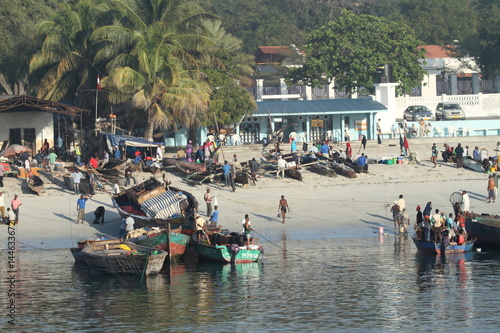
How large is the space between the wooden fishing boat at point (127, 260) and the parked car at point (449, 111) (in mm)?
38774

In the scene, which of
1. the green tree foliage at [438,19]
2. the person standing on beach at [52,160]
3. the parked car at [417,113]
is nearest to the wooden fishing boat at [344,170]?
the person standing on beach at [52,160]

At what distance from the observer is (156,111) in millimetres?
51156

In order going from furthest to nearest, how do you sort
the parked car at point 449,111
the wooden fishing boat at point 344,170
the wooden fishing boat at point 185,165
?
the parked car at point 449,111, the wooden fishing boat at point 344,170, the wooden fishing boat at point 185,165

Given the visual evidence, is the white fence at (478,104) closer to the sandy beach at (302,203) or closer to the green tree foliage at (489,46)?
the green tree foliage at (489,46)

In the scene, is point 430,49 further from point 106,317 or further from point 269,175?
point 106,317

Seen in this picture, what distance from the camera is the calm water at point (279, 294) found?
25297 mm

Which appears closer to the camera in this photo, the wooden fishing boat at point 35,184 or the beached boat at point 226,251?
the beached boat at point 226,251

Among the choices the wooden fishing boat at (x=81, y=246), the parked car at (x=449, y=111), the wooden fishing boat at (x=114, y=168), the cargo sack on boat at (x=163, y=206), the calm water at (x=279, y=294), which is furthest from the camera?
the parked car at (x=449, y=111)

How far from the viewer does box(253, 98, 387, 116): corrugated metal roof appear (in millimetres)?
60938

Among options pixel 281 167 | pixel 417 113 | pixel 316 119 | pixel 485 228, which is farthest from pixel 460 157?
pixel 417 113

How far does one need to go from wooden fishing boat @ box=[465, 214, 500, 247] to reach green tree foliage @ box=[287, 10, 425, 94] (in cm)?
3419

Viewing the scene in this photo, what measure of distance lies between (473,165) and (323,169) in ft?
26.9

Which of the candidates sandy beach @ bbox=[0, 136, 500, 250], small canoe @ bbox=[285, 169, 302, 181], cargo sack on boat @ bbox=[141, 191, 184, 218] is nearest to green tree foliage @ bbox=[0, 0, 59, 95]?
sandy beach @ bbox=[0, 136, 500, 250]

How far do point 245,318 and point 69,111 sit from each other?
27.2 metres
